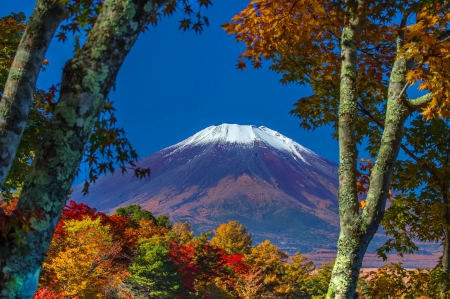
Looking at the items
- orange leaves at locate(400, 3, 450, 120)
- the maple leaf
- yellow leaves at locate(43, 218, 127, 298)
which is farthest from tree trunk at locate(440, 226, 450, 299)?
yellow leaves at locate(43, 218, 127, 298)

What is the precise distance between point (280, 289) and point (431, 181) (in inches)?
851

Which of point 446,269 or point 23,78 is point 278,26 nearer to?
point 23,78

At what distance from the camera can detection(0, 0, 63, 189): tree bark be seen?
270cm

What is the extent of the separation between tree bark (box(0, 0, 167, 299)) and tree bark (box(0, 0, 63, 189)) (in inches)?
29.5

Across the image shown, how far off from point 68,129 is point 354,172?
8.51 feet

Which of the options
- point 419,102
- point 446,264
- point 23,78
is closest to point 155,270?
point 446,264

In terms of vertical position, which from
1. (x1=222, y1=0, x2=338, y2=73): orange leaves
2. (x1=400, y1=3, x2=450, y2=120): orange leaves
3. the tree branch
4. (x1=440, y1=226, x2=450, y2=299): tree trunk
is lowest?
(x1=440, y1=226, x2=450, y2=299): tree trunk

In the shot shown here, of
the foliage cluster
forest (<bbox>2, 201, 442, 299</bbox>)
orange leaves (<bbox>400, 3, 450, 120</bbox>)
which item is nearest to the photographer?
orange leaves (<bbox>400, 3, 450, 120</bbox>)

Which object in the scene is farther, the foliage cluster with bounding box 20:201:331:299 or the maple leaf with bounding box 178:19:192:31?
the foliage cluster with bounding box 20:201:331:299

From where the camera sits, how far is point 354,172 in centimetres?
372

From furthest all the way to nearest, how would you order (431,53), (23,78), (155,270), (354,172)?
1. (155,270)
2. (354,172)
3. (431,53)
4. (23,78)

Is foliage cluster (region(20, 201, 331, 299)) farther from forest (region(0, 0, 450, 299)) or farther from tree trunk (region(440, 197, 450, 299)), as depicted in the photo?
tree trunk (region(440, 197, 450, 299))

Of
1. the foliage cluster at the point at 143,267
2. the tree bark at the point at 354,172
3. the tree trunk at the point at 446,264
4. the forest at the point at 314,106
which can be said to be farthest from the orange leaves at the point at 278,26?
the foliage cluster at the point at 143,267

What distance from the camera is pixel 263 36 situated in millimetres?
5047
